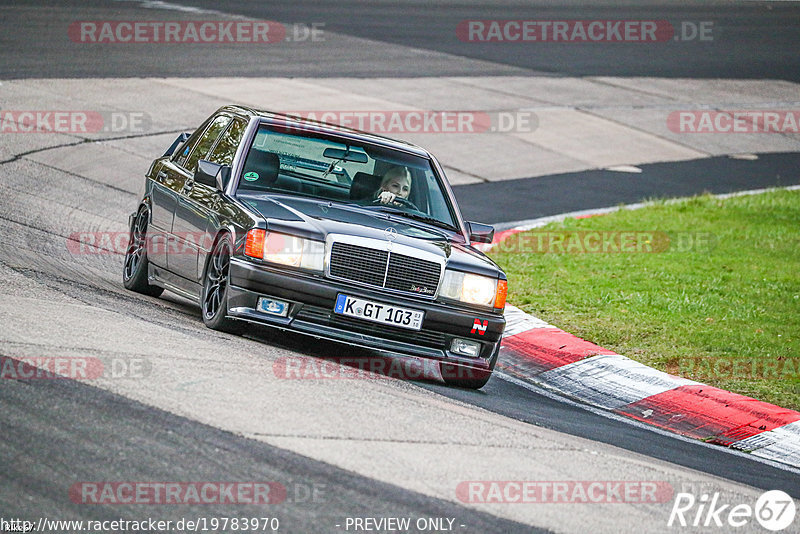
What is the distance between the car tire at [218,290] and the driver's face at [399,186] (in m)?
1.44

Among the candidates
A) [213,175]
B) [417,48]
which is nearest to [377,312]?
[213,175]

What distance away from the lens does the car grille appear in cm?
776

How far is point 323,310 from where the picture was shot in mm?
7668

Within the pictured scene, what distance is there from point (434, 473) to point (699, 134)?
1886 centimetres

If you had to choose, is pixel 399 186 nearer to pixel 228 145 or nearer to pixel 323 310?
pixel 228 145

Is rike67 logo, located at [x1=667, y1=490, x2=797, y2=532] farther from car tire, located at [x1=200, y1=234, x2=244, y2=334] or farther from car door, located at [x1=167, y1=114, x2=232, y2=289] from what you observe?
car door, located at [x1=167, y1=114, x2=232, y2=289]

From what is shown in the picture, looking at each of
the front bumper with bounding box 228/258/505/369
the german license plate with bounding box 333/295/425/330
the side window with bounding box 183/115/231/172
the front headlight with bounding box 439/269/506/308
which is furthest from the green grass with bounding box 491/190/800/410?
the side window with bounding box 183/115/231/172

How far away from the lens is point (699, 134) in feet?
76.3

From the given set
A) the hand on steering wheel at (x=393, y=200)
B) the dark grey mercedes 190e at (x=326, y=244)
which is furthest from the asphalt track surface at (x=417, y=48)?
the hand on steering wheel at (x=393, y=200)

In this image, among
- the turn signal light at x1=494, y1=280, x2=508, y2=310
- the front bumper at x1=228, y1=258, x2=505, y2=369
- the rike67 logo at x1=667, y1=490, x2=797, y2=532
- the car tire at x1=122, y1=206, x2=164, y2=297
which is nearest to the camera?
the rike67 logo at x1=667, y1=490, x2=797, y2=532

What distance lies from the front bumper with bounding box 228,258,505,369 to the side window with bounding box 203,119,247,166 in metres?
1.42

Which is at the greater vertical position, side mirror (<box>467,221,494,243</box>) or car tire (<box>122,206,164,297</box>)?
side mirror (<box>467,221,494,243</box>)

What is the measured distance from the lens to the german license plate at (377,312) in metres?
7.68

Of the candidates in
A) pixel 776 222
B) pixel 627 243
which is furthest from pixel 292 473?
pixel 776 222
